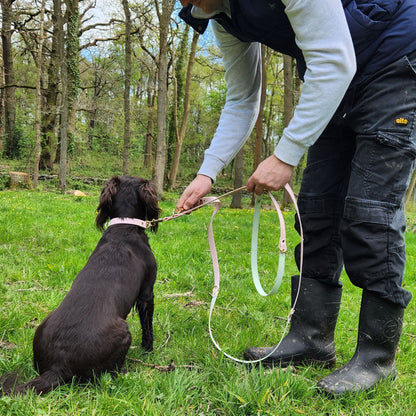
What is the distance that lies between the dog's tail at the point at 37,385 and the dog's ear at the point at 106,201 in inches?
47.0

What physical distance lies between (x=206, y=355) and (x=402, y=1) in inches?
86.7

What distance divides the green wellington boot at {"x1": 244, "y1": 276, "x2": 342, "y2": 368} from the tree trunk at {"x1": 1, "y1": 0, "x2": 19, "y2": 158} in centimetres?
1992

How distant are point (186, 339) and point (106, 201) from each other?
119cm

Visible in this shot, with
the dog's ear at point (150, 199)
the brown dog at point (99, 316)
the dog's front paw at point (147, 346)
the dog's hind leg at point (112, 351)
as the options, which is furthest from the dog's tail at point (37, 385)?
the dog's ear at point (150, 199)

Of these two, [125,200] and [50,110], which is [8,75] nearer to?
[50,110]

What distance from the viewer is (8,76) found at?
2048cm

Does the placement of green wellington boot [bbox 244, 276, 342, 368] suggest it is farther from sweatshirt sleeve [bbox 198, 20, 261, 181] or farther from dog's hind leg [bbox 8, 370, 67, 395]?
dog's hind leg [bbox 8, 370, 67, 395]

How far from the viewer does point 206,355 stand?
7.09 feet

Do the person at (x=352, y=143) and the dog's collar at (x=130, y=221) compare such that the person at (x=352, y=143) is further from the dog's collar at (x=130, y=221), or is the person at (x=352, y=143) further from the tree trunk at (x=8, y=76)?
the tree trunk at (x=8, y=76)

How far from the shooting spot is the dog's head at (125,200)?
2693mm

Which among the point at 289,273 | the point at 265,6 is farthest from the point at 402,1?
the point at 289,273

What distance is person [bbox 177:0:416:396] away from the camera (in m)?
1.61

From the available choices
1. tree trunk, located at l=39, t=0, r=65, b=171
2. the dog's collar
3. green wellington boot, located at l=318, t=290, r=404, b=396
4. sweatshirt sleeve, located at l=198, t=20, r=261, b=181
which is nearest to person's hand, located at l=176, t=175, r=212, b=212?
sweatshirt sleeve, located at l=198, t=20, r=261, b=181

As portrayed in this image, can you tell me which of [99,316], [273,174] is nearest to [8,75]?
[99,316]
